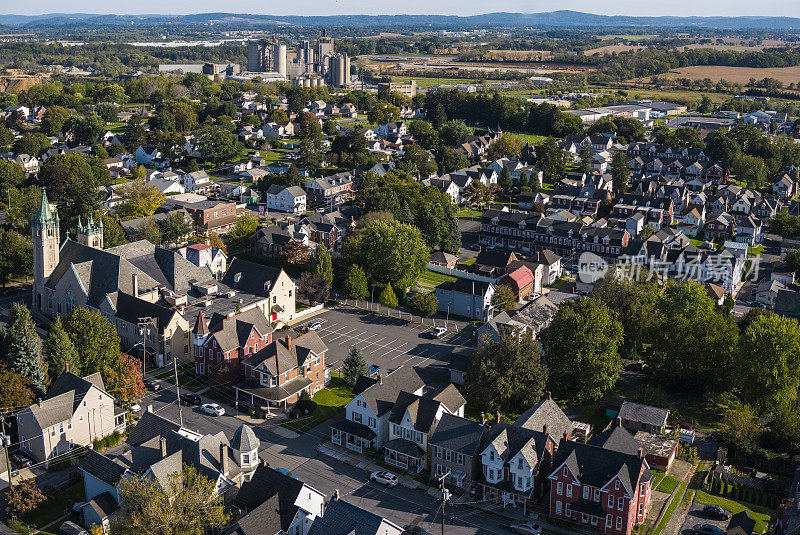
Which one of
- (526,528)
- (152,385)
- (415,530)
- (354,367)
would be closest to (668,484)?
(526,528)

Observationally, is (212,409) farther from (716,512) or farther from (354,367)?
(716,512)

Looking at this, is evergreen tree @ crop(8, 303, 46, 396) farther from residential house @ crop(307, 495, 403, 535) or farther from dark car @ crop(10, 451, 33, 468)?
residential house @ crop(307, 495, 403, 535)

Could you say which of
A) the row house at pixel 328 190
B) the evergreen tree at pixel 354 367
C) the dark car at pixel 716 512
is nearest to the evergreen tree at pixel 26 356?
the evergreen tree at pixel 354 367

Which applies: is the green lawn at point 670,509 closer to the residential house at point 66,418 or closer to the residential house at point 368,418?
the residential house at point 368,418

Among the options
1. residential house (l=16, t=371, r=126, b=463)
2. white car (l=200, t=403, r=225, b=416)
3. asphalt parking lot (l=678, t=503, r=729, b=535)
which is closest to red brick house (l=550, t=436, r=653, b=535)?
asphalt parking lot (l=678, t=503, r=729, b=535)

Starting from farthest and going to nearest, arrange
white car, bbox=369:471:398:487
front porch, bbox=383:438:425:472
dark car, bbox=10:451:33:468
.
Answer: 1. front porch, bbox=383:438:425:472
2. dark car, bbox=10:451:33:468
3. white car, bbox=369:471:398:487
